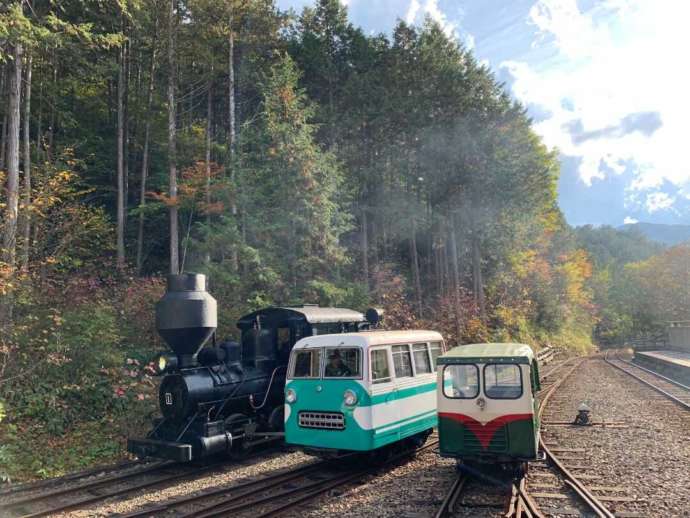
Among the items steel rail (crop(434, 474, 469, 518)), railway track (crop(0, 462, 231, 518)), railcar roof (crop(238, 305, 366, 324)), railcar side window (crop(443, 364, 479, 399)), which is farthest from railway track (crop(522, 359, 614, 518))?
railway track (crop(0, 462, 231, 518))

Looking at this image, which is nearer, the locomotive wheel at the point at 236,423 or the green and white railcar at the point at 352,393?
the green and white railcar at the point at 352,393

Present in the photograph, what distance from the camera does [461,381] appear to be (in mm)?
8508

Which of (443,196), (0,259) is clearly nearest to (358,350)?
(0,259)

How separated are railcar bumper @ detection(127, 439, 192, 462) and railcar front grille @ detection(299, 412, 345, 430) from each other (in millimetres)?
2180

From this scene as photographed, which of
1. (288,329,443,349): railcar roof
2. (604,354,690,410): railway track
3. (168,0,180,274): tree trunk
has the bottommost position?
(604,354,690,410): railway track

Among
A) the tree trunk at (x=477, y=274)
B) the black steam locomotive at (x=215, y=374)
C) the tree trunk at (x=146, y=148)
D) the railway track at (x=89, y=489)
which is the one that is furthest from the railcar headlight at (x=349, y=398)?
the tree trunk at (x=477, y=274)

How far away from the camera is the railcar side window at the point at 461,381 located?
8.39 meters

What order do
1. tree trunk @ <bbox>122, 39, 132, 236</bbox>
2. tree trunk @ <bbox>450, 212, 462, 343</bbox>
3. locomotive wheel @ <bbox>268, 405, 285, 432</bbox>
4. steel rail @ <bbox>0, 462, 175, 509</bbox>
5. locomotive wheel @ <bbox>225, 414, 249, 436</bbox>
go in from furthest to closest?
tree trunk @ <bbox>450, 212, 462, 343</bbox>
tree trunk @ <bbox>122, 39, 132, 236</bbox>
locomotive wheel @ <bbox>268, 405, 285, 432</bbox>
locomotive wheel @ <bbox>225, 414, 249, 436</bbox>
steel rail @ <bbox>0, 462, 175, 509</bbox>

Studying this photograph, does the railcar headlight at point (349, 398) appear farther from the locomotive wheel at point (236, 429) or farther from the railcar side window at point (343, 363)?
the locomotive wheel at point (236, 429)

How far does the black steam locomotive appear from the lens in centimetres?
967

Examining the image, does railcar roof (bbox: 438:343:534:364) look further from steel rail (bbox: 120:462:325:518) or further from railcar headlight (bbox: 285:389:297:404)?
steel rail (bbox: 120:462:325:518)

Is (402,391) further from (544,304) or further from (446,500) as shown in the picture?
(544,304)

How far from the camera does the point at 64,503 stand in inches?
313

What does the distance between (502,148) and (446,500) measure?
2212 cm
